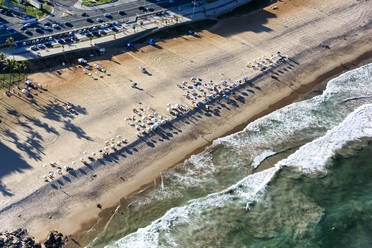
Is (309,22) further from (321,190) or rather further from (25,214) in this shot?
(25,214)

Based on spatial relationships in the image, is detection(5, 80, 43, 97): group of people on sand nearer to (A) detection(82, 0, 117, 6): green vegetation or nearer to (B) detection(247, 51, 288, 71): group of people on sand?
(A) detection(82, 0, 117, 6): green vegetation

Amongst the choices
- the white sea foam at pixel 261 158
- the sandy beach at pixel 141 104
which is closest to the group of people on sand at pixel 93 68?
the sandy beach at pixel 141 104

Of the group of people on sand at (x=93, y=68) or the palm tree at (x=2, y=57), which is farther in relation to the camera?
the group of people on sand at (x=93, y=68)

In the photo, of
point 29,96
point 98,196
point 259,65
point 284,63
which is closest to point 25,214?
point 98,196

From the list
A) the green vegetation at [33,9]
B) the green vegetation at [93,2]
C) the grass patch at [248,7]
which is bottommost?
the green vegetation at [33,9]

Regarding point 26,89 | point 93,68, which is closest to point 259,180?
point 93,68

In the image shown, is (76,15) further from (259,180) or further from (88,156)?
(259,180)

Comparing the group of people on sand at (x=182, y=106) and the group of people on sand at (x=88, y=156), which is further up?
the group of people on sand at (x=182, y=106)

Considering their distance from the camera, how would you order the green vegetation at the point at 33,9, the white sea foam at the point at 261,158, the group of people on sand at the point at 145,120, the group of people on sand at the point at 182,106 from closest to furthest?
the white sea foam at the point at 261,158
the group of people on sand at the point at 182,106
the group of people on sand at the point at 145,120
the green vegetation at the point at 33,9

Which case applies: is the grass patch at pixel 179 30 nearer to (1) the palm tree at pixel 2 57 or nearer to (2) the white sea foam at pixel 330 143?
(1) the palm tree at pixel 2 57
